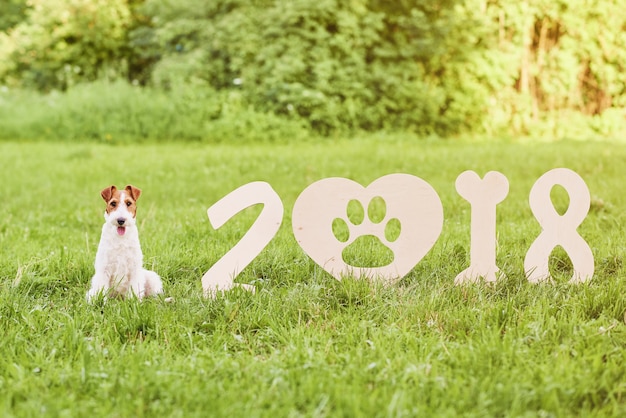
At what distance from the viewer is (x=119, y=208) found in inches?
124

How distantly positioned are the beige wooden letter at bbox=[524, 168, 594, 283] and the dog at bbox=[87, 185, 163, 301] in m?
2.08

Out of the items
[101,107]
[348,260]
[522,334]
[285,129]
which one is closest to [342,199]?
[348,260]

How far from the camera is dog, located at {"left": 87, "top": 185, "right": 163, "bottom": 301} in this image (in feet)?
10.4

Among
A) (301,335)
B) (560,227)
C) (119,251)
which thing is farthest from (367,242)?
(119,251)

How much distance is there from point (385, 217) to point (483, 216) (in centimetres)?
53

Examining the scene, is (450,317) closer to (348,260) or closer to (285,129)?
(348,260)

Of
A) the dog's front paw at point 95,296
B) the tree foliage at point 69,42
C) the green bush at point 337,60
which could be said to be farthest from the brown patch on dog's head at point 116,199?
the tree foliage at point 69,42

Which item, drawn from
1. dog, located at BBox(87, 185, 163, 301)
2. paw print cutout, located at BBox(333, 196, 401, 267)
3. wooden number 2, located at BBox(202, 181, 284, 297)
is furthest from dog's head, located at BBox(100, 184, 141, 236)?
paw print cutout, located at BBox(333, 196, 401, 267)

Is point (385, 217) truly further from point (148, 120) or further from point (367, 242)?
point (148, 120)

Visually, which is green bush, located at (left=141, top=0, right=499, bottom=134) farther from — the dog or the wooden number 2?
the dog

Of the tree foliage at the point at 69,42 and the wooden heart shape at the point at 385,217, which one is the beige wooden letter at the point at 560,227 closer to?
the wooden heart shape at the point at 385,217

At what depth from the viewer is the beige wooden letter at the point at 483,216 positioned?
11.8 ft

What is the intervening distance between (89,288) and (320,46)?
351 inches

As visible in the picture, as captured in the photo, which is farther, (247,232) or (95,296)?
(247,232)
